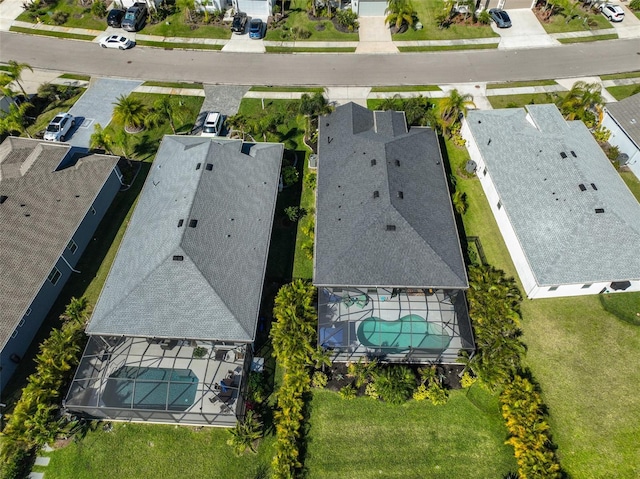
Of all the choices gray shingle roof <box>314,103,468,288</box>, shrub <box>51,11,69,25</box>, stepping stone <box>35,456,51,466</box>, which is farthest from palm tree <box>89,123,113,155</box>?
shrub <box>51,11,69,25</box>

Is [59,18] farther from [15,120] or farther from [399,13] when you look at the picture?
[399,13]

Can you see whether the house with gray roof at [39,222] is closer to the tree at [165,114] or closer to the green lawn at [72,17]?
the tree at [165,114]

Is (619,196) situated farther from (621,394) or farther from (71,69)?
(71,69)

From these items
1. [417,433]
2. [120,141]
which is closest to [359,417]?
[417,433]

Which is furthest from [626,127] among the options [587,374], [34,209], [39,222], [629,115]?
[34,209]

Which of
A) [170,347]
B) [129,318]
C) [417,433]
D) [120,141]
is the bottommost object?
[417,433]
